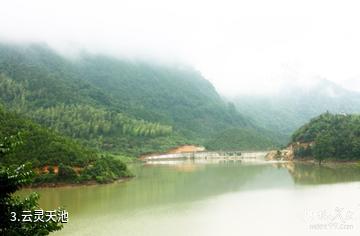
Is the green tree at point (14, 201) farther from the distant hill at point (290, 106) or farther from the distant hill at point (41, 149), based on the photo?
the distant hill at point (290, 106)

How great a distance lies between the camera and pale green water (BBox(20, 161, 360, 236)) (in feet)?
67.9

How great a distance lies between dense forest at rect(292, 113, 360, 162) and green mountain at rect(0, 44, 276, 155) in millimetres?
27713

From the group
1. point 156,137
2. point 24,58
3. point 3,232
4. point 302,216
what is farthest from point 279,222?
point 24,58

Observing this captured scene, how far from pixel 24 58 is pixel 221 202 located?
85.4m

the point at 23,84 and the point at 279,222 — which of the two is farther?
the point at 23,84

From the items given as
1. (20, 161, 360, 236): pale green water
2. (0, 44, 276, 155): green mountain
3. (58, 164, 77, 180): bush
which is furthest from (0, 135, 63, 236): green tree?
(0, 44, 276, 155): green mountain

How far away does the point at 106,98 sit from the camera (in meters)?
100

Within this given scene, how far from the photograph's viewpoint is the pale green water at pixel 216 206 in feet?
67.9

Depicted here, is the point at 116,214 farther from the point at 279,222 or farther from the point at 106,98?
the point at 106,98

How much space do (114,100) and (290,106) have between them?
3987 inches

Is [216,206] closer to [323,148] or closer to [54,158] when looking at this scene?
[54,158]

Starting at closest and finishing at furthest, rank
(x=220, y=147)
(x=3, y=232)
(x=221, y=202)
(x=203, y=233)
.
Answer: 1. (x=3, y=232)
2. (x=203, y=233)
3. (x=221, y=202)
4. (x=220, y=147)

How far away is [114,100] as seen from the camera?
341 feet

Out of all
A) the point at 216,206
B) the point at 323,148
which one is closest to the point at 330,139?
the point at 323,148
